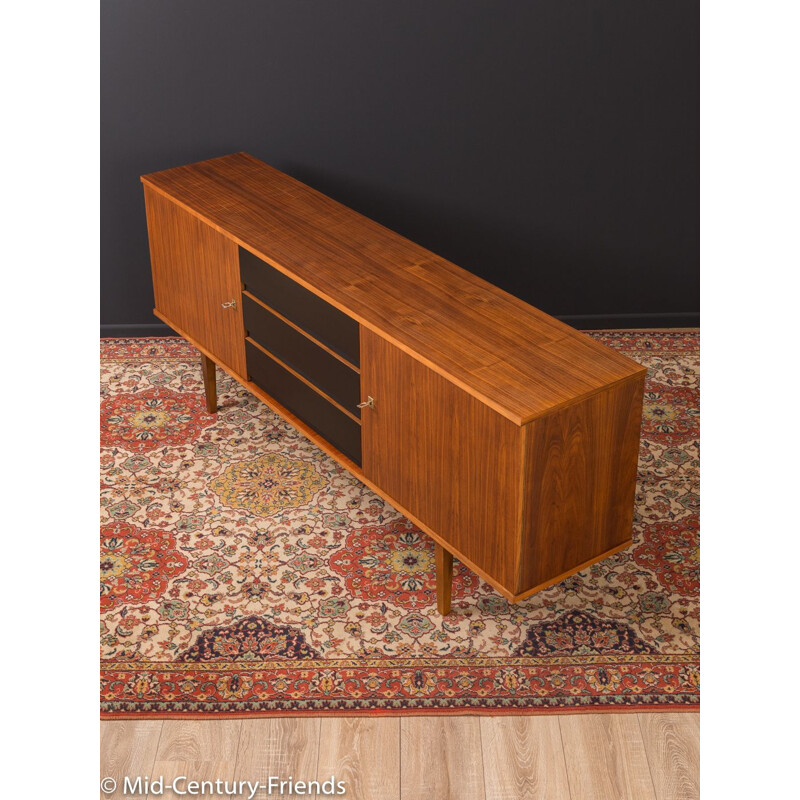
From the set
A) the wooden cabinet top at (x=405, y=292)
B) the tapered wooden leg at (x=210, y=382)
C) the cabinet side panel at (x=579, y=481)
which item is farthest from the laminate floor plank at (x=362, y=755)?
the tapered wooden leg at (x=210, y=382)

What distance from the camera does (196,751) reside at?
271 cm

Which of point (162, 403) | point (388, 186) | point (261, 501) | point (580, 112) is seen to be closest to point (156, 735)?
point (261, 501)

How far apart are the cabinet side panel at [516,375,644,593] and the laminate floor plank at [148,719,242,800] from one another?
33.0 inches

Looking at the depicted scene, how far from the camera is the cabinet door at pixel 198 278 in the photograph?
11.4 feet

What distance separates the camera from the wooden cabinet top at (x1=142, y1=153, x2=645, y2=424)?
8.61 feet

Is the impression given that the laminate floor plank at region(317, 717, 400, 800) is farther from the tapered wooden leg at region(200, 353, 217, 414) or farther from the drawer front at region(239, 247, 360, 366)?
the tapered wooden leg at region(200, 353, 217, 414)

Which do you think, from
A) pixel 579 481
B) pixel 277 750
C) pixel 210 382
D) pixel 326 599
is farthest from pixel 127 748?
pixel 210 382

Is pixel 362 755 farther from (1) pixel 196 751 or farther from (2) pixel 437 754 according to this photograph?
(1) pixel 196 751

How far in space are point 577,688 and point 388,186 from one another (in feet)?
7.35

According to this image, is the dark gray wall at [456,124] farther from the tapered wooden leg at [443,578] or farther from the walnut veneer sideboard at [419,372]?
the tapered wooden leg at [443,578]

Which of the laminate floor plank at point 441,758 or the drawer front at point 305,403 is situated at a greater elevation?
the drawer front at point 305,403

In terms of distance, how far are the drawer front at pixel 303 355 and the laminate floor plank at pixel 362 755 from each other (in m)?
0.87

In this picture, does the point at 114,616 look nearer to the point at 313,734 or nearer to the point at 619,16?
the point at 313,734

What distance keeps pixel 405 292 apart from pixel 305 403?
1.79ft
